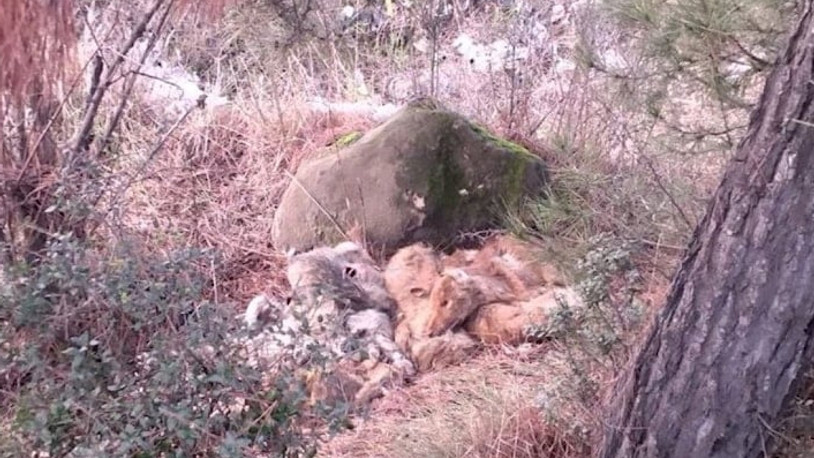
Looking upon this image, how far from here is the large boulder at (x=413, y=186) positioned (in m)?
5.23

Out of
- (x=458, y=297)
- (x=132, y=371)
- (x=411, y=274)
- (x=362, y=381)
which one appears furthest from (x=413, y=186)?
(x=132, y=371)

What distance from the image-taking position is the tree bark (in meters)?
2.20

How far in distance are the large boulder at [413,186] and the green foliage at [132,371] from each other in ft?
9.04

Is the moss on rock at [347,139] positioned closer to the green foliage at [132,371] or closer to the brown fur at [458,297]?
the brown fur at [458,297]

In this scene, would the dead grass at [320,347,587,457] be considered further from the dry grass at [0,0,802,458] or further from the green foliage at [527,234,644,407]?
the green foliage at [527,234,644,407]

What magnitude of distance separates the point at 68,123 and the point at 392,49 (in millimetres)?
3187

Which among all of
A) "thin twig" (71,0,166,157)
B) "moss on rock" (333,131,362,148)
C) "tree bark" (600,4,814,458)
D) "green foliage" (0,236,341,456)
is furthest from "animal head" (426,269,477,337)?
"green foliage" (0,236,341,456)

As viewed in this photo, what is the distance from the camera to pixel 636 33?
3.25m

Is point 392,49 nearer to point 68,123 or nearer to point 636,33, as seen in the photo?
point 68,123

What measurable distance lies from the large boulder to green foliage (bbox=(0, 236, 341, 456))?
2.76 m

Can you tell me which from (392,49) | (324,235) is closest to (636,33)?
(324,235)

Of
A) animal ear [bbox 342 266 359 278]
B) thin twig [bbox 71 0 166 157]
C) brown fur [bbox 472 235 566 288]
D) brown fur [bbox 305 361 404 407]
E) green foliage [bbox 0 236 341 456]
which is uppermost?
thin twig [bbox 71 0 166 157]

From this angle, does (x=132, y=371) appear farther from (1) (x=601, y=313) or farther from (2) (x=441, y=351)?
(2) (x=441, y=351)

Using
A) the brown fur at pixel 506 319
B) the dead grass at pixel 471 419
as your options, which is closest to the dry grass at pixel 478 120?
the dead grass at pixel 471 419
